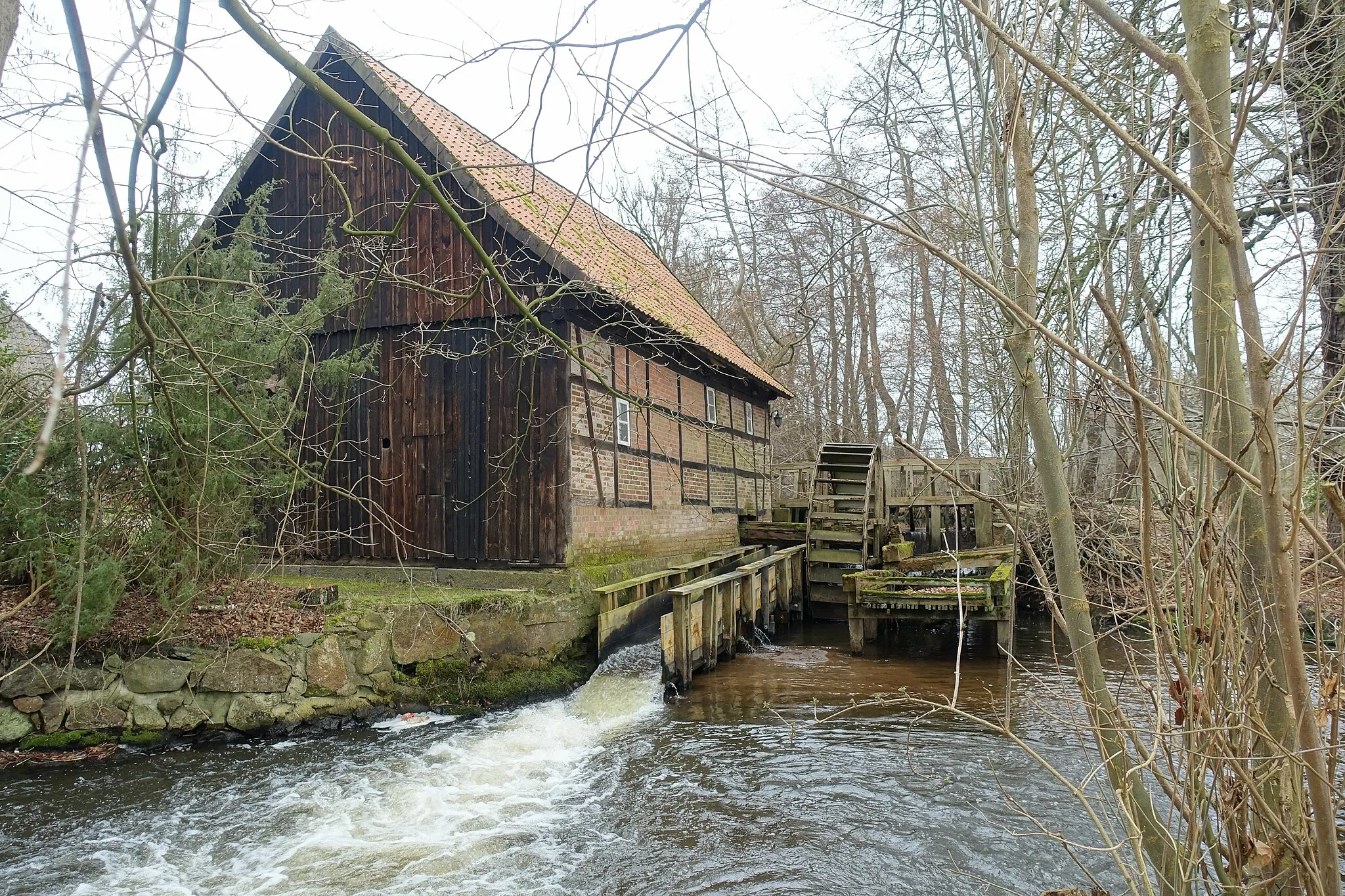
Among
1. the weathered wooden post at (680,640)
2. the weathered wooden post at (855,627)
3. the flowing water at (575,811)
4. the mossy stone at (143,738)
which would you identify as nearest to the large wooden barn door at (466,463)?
the weathered wooden post at (680,640)

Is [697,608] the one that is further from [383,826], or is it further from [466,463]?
[383,826]

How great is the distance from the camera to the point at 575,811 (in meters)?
5.61

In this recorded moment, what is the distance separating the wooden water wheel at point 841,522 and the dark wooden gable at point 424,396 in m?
5.89

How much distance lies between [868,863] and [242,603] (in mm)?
5722

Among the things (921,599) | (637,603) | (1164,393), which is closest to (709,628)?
(637,603)

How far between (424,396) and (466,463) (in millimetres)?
1036

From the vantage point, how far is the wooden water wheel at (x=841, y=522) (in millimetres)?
13828

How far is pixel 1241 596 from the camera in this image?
1.83 m

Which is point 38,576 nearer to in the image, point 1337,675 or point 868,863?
point 868,863

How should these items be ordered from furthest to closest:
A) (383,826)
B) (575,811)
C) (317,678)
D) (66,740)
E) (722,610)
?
(722,610) → (317,678) → (66,740) → (575,811) → (383,826)

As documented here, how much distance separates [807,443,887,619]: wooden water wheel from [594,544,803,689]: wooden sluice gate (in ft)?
1.92

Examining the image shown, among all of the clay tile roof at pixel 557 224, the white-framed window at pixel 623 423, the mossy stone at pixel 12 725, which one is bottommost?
the mossy stone at pixel 12 725

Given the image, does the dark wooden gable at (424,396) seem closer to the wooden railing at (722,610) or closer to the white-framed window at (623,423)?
the white-framed window at (623,423)

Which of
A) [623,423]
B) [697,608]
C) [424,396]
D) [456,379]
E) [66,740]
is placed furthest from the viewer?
[623,423]
